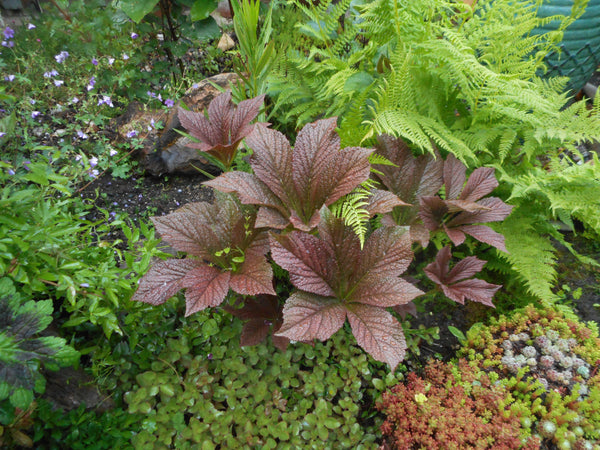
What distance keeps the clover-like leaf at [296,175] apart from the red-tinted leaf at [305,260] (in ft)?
0.37

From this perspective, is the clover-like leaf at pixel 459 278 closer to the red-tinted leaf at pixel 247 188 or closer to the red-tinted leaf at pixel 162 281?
the red-tinted leaf at pixel 247 188

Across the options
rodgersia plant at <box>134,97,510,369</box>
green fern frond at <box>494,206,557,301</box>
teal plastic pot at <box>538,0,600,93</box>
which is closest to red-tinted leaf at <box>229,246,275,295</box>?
rodgersia plant at <box>134,97,510,369</box>

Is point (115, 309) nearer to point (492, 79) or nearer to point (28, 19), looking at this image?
point (492, 79)

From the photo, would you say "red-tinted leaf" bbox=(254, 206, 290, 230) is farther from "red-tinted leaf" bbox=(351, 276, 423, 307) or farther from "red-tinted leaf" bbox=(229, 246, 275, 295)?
"red-tinted leaf" bbox=(351, 276, 423, 307)

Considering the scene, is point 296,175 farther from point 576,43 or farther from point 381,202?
point 576,43

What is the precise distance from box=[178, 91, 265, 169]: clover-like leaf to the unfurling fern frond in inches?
21.3

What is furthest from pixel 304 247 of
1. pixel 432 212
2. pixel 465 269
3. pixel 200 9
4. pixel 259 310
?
pixel 200 9

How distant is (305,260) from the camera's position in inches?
52.6

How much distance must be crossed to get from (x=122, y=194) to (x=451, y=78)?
213 centimetres

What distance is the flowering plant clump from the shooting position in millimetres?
1472

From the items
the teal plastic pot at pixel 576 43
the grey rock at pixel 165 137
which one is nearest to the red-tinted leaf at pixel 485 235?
the grey rock at pixel 165 137

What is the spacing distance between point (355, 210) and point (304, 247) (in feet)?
0.78

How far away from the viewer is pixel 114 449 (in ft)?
4.25

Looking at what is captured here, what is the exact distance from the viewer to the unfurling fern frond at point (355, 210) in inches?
52.9
